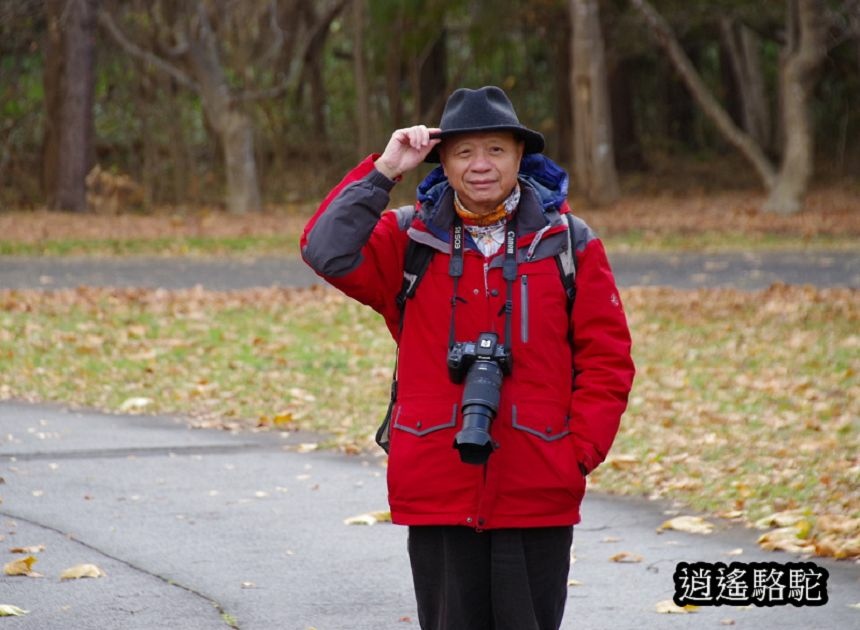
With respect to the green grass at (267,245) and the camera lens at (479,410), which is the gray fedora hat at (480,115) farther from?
the green grass at (267,245)

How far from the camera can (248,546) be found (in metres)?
6.97

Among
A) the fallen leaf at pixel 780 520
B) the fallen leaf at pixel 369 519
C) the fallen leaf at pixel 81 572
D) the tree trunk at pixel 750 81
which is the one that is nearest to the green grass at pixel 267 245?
the tree trunk at pixel 750 81

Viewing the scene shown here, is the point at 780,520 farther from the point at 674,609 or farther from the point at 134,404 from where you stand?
the point at 134,404

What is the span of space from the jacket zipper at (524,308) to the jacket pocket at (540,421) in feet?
0.60

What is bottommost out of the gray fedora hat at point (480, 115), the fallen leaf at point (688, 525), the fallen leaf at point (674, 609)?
the fallen leaf at point (688, 525)

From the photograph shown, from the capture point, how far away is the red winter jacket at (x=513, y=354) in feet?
13.3

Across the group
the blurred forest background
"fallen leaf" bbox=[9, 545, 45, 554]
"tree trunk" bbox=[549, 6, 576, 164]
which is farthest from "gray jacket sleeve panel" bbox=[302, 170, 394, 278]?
"tree trunk" bbox=[549, 6, 576, 164]

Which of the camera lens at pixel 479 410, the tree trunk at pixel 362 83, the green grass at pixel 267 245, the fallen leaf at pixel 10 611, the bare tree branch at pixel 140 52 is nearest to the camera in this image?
the camera lens at pixel 479 410

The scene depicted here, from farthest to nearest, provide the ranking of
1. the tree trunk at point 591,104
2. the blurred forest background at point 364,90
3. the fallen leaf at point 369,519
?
1. the blurred forest background at point 364,90
2. the tree trunk at point 591,104
3. the fallen leaf at point 369,519

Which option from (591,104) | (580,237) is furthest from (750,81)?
(580,237)

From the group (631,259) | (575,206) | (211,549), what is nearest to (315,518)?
(211,549)

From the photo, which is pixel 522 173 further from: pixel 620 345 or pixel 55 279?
pixel 55 279

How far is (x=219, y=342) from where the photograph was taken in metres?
13.8

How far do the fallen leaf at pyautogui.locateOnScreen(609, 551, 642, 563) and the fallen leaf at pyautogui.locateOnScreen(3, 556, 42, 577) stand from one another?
2.46 m
